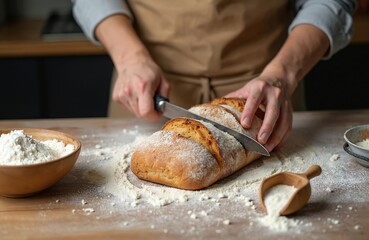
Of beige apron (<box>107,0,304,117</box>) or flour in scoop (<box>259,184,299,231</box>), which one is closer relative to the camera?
flour in scoop (<box>259,184,299,231</box>)

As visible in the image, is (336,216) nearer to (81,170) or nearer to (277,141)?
(277,141)

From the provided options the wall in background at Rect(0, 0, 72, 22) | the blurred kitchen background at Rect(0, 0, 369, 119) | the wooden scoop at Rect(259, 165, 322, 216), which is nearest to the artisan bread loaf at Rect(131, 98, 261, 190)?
the wooden scoop at Rect(259, 165, 322, 216)

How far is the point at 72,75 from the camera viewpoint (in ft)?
7.33

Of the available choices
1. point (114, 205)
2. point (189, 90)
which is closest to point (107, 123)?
point (189, 90)

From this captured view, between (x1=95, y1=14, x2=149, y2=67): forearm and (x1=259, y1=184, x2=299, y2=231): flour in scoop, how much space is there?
0.50 meters

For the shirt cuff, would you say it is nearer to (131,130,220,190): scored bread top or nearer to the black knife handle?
the black knife handle

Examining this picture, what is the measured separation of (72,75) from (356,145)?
4.26ft

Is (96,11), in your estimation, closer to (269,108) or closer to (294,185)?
(269,108)

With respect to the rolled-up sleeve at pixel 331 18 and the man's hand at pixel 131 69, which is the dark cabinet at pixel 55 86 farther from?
the rolled-up sleeve at pixel 331 18

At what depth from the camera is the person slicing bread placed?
1414mm

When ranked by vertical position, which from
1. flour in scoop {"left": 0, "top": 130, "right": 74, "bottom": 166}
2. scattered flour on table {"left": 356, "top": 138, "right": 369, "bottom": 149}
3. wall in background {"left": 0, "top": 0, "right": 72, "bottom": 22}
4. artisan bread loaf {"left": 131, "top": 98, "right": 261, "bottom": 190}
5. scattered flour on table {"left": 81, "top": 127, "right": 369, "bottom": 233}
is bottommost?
wall in background {"left": 0, "top": 0, "right": 72, "bottom": 22}

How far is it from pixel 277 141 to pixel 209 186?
0.69 ft

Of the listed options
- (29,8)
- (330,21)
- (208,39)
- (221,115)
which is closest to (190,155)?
(221,115)

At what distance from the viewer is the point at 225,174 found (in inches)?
44.1
